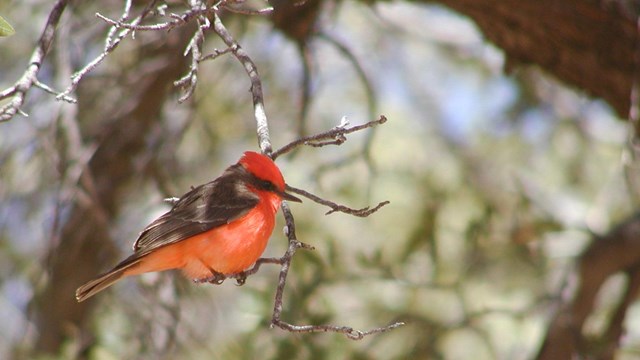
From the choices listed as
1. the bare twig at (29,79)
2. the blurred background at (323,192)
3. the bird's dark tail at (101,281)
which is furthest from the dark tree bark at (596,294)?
the bare twig at (29,79)

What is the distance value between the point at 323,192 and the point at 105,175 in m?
1.60

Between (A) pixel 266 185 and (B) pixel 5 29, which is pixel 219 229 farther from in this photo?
(B) pixel 5 29

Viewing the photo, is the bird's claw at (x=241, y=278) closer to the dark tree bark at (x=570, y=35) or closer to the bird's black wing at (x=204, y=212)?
the bird's black wing at (x=204, y=212)

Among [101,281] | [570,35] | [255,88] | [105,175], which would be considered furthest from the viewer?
[105,175]

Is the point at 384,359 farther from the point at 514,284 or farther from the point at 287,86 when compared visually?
the point at 287,86

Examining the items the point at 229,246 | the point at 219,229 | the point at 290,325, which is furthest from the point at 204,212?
the point at 290,325

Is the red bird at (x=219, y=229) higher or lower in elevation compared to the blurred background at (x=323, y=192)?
higher

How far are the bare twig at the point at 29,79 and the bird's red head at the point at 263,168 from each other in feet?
3.27

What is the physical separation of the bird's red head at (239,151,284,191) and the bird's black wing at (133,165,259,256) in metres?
0.07

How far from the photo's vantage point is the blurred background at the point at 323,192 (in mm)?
5566

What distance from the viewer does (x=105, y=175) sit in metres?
6.21

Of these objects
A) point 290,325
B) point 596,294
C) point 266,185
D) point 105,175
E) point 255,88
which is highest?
point 255,88

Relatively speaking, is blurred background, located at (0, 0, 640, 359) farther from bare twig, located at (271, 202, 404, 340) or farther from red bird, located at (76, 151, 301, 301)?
bare twig, located at (271, 202, 404, 340)

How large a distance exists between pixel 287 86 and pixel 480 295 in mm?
2428
